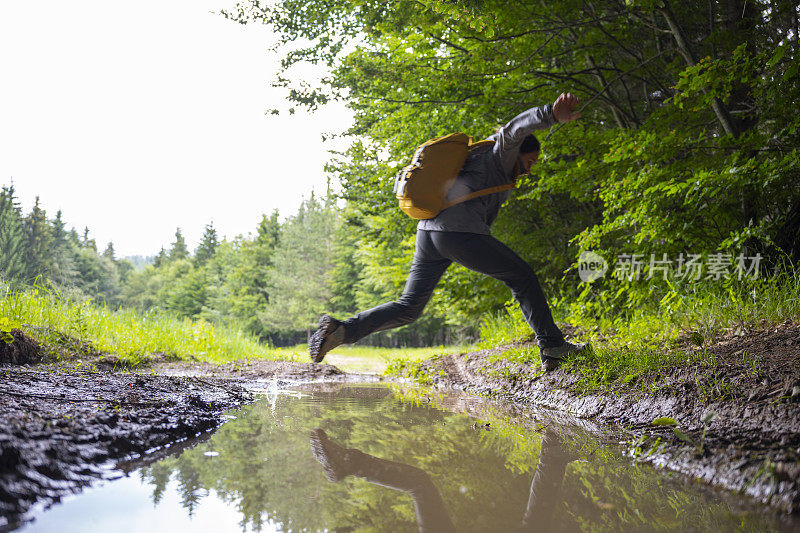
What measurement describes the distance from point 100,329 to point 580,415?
6680 millimetres

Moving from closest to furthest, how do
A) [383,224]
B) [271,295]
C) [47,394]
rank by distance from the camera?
[47,394] < [383,224] < [271,295]

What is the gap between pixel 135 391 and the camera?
2914mm

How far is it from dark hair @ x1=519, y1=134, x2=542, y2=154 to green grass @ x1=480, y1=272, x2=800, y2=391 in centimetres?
183

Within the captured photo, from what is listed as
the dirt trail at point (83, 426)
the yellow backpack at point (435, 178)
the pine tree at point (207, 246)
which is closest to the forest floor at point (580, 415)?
the dirt trail at point (83, 426)

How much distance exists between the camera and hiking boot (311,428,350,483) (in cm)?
194

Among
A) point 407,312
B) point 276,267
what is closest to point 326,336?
point 407,312

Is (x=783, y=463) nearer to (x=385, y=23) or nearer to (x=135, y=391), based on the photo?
(x=135, y=391)

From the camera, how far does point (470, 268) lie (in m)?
3.89

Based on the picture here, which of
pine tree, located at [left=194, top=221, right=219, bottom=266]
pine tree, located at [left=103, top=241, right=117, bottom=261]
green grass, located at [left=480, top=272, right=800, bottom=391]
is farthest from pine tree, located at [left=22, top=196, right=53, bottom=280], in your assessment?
pine tree, located at [left=103, top=241, right=117, bottom=261]

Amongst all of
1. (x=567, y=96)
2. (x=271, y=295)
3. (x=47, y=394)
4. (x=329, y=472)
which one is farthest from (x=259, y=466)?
(x=271, y=295)

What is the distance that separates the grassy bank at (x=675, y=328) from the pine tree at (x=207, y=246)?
67.6 metres

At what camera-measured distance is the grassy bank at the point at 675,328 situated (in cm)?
367

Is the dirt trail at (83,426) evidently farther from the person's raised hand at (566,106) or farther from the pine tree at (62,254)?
the pine tree at (62,254)

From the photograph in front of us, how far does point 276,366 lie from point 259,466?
520cm
